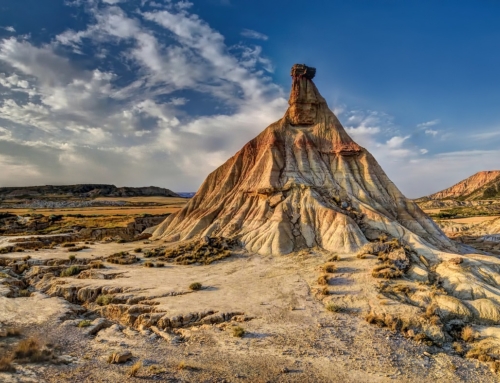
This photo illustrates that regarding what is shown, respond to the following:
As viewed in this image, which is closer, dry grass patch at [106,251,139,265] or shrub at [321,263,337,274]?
shrub at [321,263,337,274]

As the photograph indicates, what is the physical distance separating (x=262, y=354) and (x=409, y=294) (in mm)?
10047

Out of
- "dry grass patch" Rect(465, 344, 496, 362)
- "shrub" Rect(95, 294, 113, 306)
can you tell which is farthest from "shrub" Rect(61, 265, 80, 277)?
"dry grass patch" Rect(465, 344, 496, 362)

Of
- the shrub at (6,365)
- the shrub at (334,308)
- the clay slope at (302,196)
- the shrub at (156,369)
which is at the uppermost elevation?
the clay slope at (302,196)

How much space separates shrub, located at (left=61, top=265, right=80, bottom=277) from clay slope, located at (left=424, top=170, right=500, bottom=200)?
15783 cm

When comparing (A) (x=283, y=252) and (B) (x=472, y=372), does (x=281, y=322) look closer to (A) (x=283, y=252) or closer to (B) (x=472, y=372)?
(B) (x=472, y=372)

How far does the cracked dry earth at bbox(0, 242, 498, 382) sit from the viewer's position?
12070 millimetres

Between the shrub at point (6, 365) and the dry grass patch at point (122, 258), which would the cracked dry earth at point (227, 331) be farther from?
the dry grass patch at point (122, 258)

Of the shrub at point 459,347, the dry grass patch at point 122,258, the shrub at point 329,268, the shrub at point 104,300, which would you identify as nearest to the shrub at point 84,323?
the shrub at point 104,300

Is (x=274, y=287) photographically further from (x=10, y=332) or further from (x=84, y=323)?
(x=10, y=332)

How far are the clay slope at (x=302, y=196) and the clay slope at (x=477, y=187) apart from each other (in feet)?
443

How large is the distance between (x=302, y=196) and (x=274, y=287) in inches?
504

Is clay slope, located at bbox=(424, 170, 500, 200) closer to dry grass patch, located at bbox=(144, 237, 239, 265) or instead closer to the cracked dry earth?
dry grass patch, located at bbox=(144, 237, 239, 265)

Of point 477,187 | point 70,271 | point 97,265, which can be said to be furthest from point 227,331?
point 477,187

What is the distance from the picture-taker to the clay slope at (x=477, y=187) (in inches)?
5689
